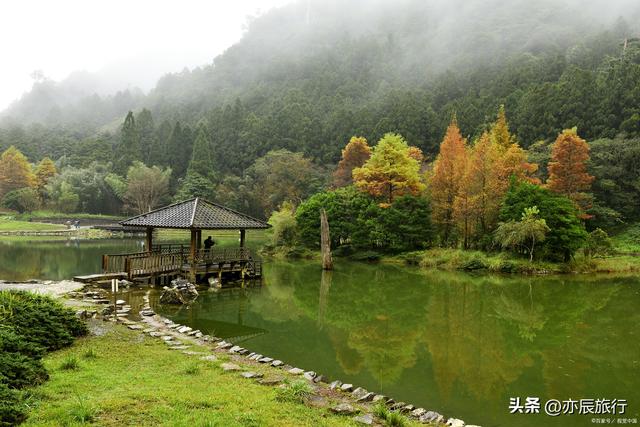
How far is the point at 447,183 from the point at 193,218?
17448mm

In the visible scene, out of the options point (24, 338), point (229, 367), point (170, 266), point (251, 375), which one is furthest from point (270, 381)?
point (170, 266)

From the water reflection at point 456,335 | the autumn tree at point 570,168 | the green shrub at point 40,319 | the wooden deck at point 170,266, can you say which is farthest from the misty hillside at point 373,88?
the green shrub at point 40,319

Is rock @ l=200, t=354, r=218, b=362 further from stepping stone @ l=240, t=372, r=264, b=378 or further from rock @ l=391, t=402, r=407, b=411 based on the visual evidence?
rock @ l=391, t=402, r=407, b=411

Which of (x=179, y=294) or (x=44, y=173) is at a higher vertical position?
(x=44, y=173)

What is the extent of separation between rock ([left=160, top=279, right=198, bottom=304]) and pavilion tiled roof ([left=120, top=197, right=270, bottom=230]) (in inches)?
93.2

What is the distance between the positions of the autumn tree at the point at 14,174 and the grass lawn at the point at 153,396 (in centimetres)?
6142

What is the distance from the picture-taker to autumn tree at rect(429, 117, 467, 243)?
27062 mm

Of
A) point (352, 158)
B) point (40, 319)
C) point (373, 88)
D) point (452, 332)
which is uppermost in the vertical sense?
point (373, 88)

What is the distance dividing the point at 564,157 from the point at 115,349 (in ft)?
90.4

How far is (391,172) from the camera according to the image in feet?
93.5

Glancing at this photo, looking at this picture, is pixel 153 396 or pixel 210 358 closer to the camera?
pixel 153 396

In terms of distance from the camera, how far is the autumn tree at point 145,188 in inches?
2045

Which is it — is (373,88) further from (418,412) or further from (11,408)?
(11,408)

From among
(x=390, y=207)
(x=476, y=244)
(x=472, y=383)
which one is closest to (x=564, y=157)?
(x=476, y=244)
